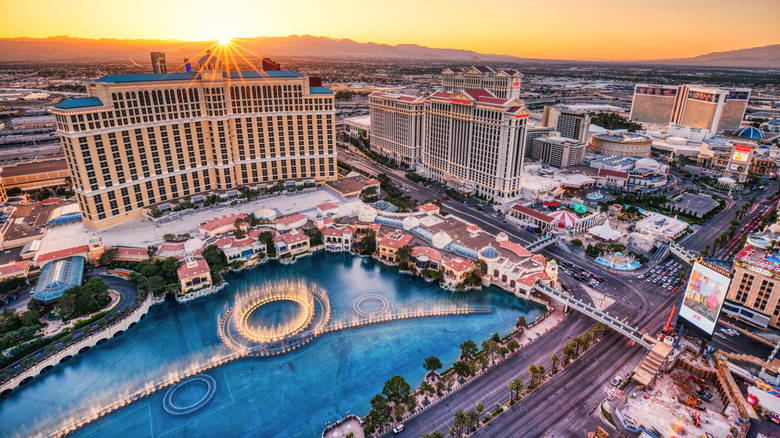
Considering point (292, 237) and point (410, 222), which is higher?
point (410, 222)

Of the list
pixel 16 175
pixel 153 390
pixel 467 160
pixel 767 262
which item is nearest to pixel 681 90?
pixel 467 160

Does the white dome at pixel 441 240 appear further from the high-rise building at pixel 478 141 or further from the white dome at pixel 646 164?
the white dome at pixel 646 164

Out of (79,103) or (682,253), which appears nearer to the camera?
(79,103)

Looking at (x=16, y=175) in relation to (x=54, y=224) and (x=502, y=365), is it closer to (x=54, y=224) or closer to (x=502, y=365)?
(x=54, y=224)

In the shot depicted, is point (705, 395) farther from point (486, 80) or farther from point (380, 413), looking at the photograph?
point (486, 80)

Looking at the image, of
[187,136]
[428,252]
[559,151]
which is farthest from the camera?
[559,151]

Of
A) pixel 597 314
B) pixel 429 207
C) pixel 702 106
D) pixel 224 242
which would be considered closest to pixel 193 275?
pixel 224 242

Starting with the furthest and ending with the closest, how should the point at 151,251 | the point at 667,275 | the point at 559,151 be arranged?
the point at 559,151 → the point at 151,251 → the point at 667,275
